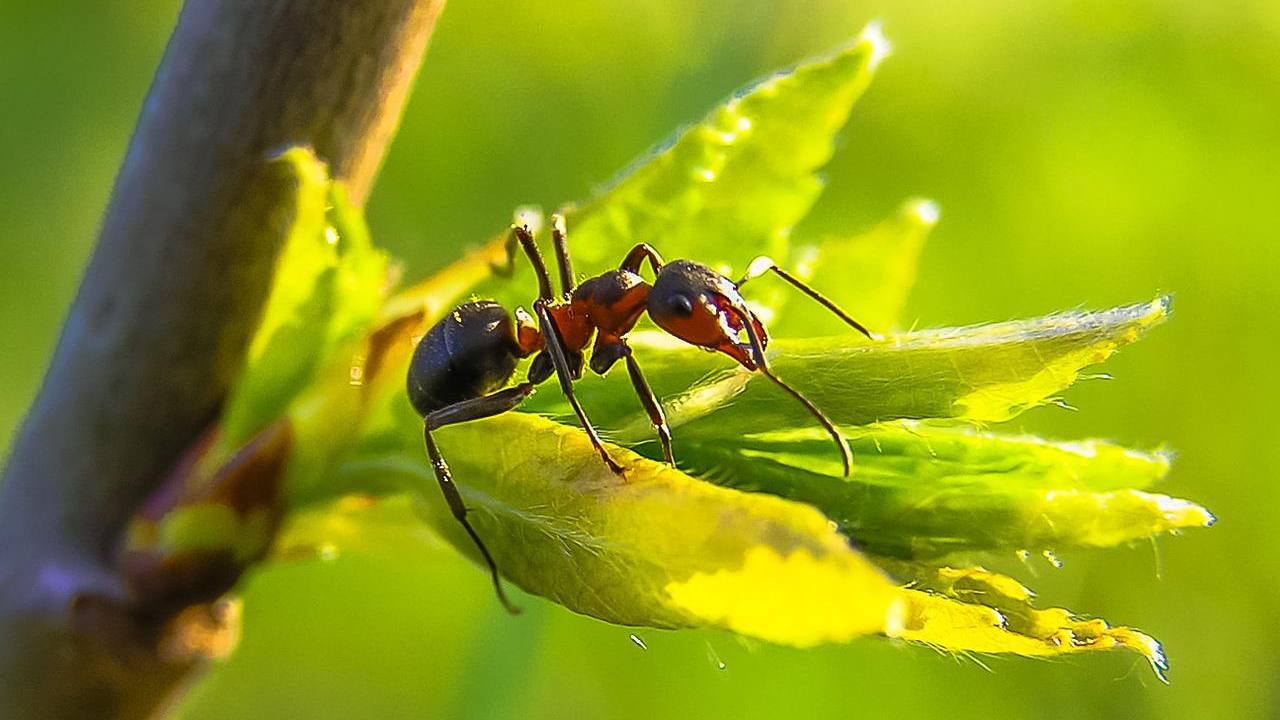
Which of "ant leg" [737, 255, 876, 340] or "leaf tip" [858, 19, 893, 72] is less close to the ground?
"leaf tip" [858, 19, 893, 72]

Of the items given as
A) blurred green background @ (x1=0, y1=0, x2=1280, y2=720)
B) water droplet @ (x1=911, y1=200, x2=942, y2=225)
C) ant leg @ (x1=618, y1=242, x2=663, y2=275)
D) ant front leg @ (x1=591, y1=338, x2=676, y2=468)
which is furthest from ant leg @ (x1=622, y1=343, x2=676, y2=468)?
blurred green background @ (x1=0, y1=0, x2=1280, y2=720)

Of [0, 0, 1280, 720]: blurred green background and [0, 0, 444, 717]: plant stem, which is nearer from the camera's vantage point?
[0, 0, 444, 717]: plant stem

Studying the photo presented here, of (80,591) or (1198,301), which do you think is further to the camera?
(1198,301)

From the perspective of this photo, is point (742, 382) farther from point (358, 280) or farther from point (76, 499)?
point (76, 499)

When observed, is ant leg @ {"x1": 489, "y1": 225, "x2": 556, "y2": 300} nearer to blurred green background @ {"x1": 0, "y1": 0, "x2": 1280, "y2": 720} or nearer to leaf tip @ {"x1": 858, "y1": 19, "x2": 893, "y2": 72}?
leaf tip @ {"x1": 858, "y1": 19, "x2": 893, "y2": 72}

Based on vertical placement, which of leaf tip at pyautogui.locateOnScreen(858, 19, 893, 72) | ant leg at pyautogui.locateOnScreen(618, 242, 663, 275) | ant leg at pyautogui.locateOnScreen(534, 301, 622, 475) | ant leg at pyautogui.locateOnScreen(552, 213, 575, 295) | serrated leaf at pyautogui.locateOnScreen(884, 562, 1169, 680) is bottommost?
serrated leaf at pyautogui.locateOnScreen(884, 562, 1169, 680)

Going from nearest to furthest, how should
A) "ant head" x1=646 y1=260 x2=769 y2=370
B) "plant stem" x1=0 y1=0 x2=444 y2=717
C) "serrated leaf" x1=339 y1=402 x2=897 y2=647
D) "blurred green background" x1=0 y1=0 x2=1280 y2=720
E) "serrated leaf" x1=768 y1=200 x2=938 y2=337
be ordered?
"serrated leaf" x1=339 y1=402 x2=897 y2=647
"plant stem" x1=0 y1=0 x2=444 y2=717
"ant head" x1=646 y1=260 x2=769 y2=370
"serrated leaf" x1=768 y1=200 x2=938 y2=337
"blurred green background" x1=0 y1=0 x2=1280 y2=720

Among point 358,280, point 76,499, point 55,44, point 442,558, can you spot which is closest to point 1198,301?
point 442,558
